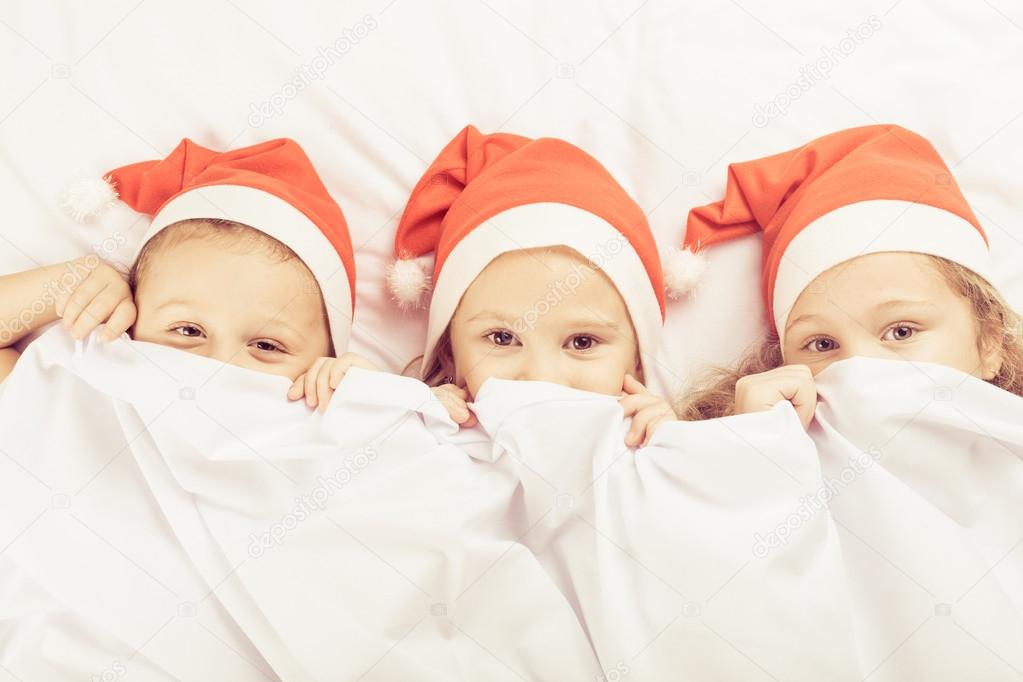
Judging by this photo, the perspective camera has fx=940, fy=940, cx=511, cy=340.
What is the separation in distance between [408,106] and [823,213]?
0.75 meters

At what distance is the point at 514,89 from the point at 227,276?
654mm

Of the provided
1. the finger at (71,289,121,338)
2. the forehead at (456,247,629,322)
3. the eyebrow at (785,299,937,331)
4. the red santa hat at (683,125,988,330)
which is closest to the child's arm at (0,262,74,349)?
the finger at (71,289,121,338)

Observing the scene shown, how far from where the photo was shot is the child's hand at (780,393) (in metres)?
1.31

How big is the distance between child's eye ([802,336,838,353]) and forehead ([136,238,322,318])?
0.79 meters

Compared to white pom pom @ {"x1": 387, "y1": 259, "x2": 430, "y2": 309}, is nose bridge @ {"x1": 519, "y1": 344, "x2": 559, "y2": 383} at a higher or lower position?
lower

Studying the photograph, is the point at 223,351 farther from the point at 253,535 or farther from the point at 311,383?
the point at 253,535

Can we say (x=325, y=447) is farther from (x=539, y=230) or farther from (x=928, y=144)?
(x=928, y=144)

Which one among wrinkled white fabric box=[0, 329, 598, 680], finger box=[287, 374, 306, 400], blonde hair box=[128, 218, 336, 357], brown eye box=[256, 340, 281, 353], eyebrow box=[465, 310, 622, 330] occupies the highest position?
blonde hair box=[128, 218, 336, 357]

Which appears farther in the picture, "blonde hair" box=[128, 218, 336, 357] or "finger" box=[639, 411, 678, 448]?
"blonde hair" box=[128, 218, 336, 357]

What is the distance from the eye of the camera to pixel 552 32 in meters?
1.76

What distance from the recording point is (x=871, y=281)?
142 cm

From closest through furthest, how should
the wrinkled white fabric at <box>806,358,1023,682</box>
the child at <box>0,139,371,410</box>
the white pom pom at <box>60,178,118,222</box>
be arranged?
the wrinkled white fabric at <box>806,358,1023,682</box> < the child at <box>0,139,371,410</box> < the white pom pom at <box>60,178,118,222</box>

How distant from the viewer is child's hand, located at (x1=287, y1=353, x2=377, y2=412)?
52.1 inches

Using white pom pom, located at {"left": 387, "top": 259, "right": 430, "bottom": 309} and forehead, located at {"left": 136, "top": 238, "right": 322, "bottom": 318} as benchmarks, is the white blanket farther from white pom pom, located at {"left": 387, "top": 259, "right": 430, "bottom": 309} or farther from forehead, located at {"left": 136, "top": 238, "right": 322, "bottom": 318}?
white pom pom, located at {"left": 387, "top": 259, "right": 430, "bottom": 309}
